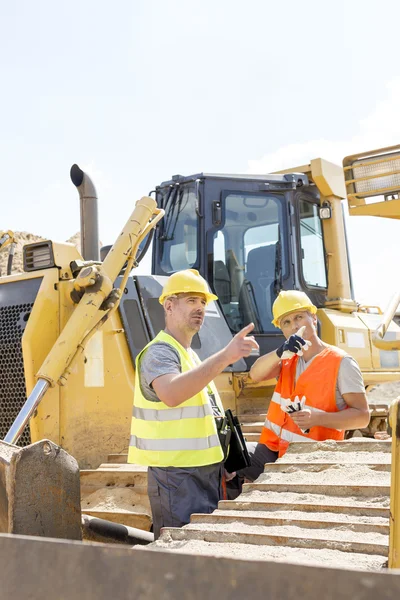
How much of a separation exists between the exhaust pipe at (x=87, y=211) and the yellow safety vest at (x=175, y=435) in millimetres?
2123

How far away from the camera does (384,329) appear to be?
2715 mm

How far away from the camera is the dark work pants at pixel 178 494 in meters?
3.29

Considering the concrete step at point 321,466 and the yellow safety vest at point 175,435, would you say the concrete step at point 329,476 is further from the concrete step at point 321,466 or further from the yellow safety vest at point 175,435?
the yellow safety vest at point 175,435

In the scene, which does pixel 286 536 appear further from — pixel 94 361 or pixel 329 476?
pixel 94 361

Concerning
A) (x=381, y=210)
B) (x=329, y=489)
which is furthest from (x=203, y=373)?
(x=381, y=210)

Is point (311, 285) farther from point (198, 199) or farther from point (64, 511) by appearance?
point (64, 511)

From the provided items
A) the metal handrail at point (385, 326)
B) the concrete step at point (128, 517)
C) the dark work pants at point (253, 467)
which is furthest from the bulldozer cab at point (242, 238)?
the metal handrail at point (385, 326)

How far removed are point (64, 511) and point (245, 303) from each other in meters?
3.58

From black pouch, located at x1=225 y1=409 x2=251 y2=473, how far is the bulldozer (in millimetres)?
413

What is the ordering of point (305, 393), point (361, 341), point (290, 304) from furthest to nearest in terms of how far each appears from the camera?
point (361, 341) < point (290, 304) < point (305, 393)

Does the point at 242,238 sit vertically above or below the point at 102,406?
above

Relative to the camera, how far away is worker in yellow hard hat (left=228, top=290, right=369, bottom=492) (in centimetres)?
383

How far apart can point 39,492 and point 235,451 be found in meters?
1.41

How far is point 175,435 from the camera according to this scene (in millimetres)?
3346
